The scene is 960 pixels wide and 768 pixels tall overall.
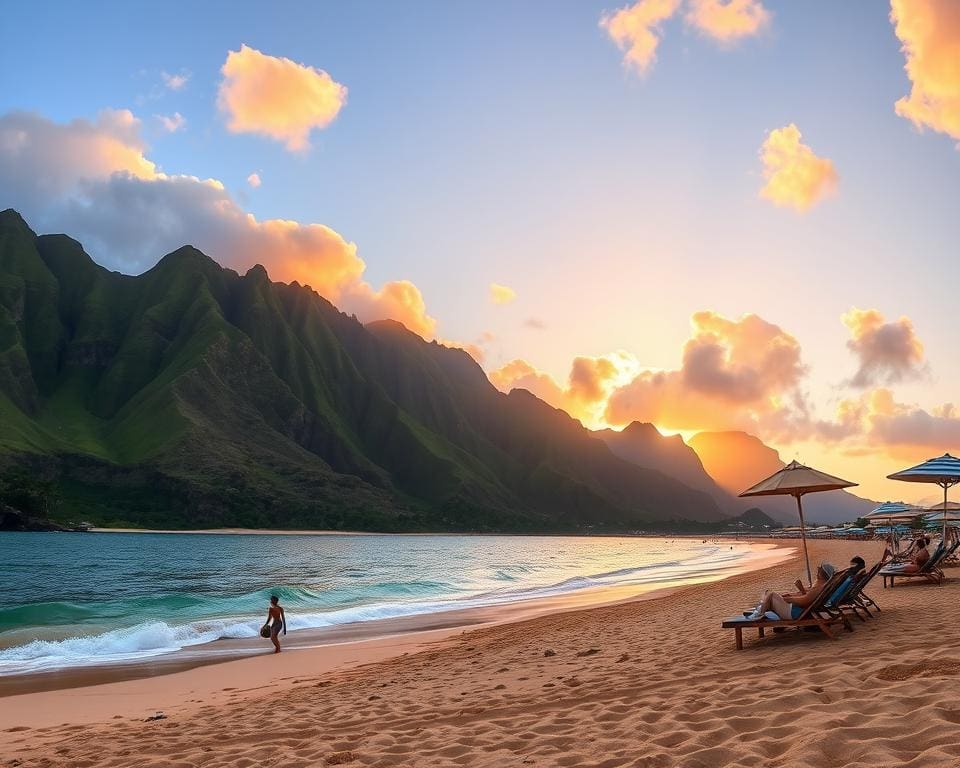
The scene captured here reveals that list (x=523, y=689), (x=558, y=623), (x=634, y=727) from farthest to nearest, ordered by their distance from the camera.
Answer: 1. (x=558, y=623)
2. (x=523, y=689)
3. (x=634, y=727)

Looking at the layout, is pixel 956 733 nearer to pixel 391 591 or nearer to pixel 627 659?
pixel 627 659

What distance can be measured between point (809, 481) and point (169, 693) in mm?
Answer: 12108

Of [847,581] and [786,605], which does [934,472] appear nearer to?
[847,581]

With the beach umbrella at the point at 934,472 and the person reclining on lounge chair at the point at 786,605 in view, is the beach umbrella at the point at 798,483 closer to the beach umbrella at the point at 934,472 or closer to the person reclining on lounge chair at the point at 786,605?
the person reclining on lounge chair at the point at 786,605

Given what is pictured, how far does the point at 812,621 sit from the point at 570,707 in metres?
4.53

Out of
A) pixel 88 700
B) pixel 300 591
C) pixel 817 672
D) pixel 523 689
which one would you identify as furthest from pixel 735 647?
pixel 300 591

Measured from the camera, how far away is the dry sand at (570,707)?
5695 mm

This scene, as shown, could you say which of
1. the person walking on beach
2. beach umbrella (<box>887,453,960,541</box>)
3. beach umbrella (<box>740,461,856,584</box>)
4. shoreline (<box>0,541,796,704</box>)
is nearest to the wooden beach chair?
beach umbrella (<box>740,461,856,584</box>)

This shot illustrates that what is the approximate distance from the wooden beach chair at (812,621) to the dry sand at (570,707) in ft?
0.80

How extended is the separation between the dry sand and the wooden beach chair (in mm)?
245

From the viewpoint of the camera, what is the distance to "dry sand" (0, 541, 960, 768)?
5695 mm

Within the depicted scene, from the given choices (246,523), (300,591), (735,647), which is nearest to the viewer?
(735,647)

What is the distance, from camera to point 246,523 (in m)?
147

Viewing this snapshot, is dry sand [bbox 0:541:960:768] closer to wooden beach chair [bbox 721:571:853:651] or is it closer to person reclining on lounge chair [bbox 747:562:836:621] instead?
wooden beach chair [bbox 721:571:853:651]
